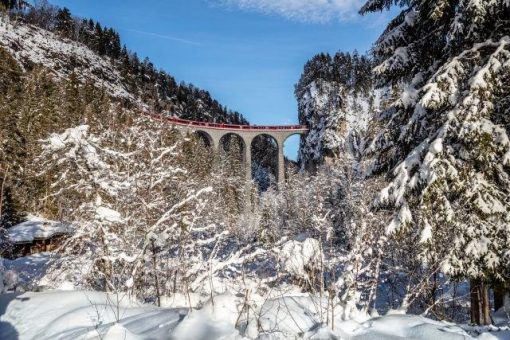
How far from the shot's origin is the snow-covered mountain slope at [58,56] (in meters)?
59.1

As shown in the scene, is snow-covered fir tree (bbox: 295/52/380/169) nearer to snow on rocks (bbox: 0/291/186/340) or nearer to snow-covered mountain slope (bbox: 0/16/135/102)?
snow-covered mountain slope (bbox: 0/16/135/102)

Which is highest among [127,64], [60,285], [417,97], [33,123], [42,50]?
[127,64]

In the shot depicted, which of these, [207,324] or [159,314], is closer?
[207,324]

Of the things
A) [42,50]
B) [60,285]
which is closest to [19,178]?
[60,285]

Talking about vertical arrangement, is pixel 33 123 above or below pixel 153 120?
above

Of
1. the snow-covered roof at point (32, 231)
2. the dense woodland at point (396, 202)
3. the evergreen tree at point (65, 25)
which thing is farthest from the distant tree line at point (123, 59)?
the dense woodland at point (396, 202)

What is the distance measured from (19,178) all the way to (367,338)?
2866cm

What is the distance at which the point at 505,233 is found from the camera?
6742 millimetres

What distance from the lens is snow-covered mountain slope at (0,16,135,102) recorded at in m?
59.1

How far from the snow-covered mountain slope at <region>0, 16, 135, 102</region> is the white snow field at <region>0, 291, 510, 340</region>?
50913 millimetres

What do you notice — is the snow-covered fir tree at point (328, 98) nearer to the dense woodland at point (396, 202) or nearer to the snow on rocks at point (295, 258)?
the dense woodland at point (396, 202)

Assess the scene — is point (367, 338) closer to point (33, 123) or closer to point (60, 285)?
point (60, 285)

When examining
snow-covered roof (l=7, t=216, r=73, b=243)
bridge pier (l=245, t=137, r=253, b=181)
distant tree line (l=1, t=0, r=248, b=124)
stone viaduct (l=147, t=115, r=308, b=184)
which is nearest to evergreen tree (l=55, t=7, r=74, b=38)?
distant tree line (l=1, t=0, r=248, b=124)

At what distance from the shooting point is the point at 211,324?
3.54 meters
